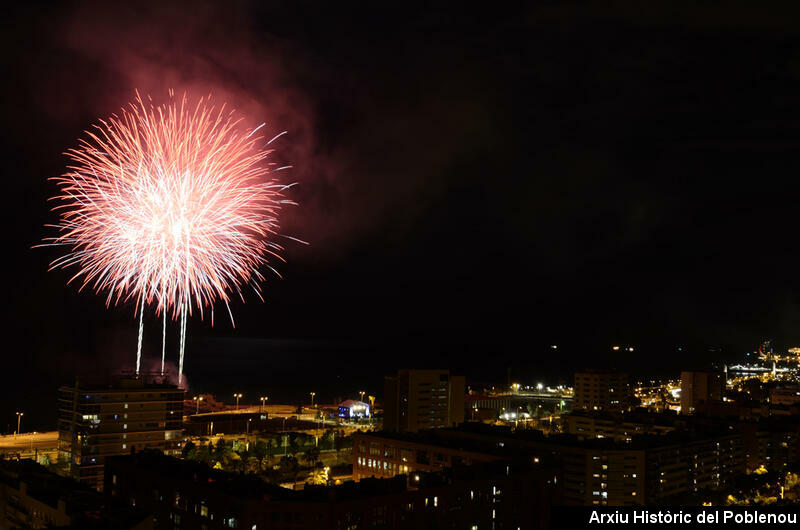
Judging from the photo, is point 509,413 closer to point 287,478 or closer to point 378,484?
point 287,478

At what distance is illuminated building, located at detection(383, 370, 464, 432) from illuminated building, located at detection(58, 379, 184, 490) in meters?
13.0

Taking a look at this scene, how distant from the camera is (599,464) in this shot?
2253 cm

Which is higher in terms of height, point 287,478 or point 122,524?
point 122,524

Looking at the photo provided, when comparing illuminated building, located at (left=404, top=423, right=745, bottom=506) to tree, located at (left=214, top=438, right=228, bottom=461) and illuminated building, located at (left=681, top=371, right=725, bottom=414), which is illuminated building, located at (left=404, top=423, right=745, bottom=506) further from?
illuminated building, located at (left=681, top=371, right=725, bottom=414)

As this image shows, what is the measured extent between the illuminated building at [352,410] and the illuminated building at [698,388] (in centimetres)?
2302

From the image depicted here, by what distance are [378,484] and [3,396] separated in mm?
47309

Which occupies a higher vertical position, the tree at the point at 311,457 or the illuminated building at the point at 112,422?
the illuminated building at the point at 112,422

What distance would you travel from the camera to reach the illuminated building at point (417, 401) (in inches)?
1319

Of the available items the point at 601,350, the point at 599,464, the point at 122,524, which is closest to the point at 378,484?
the point at 122,524

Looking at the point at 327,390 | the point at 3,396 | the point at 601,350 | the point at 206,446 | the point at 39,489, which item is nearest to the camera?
the point at 39,489

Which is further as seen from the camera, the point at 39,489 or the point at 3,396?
the point at 3,396

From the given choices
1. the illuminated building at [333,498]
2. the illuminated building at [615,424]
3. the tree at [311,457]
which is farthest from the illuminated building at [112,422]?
the illuminated building at [615,424]

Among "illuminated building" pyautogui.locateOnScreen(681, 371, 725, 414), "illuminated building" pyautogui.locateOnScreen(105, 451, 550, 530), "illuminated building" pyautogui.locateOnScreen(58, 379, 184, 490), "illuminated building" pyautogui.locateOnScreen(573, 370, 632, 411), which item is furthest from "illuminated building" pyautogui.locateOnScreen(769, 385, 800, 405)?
"illuminated building" pyautogui.locateOnScreen(58, 379, 184, 490)

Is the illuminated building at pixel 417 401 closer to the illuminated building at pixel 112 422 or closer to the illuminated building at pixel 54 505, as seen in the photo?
the illuminated building at pixel 112 422
